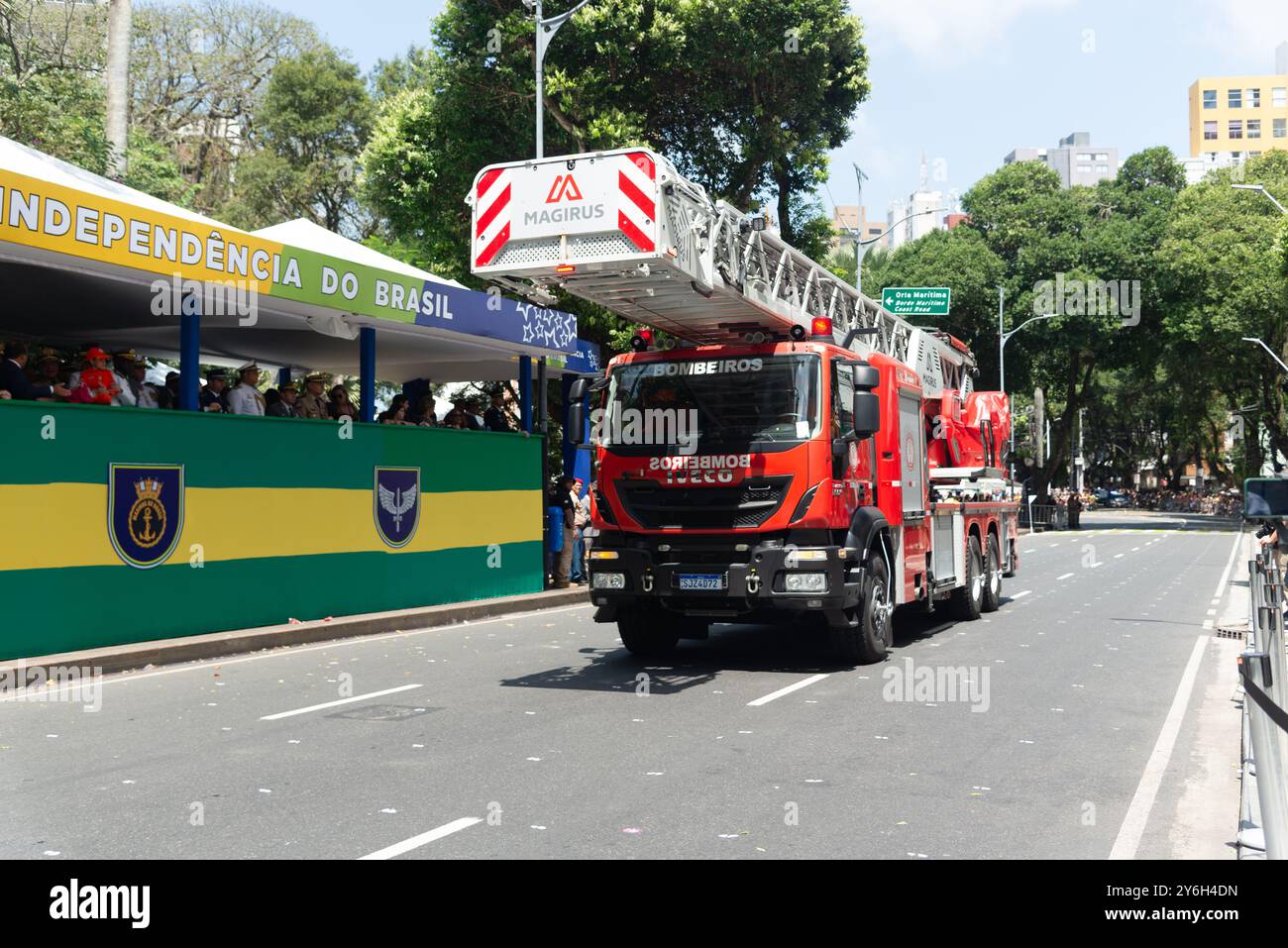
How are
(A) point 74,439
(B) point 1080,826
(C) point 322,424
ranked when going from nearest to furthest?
1. (B) point 1080,826
2. (A) point 74,439
3. (C) point 322,424

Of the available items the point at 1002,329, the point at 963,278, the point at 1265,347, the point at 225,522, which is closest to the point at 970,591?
the point at 225,522

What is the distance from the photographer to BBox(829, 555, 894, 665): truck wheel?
10977 millimetres

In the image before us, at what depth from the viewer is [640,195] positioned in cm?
930

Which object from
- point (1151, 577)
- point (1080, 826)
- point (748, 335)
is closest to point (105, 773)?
point (1080, 826)

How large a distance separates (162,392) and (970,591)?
10.0m

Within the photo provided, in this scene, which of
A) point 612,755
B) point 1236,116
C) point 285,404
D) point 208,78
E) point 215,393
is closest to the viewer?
point 612,755

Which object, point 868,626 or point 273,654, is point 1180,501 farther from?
point 273,654

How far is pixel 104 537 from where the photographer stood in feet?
38.7

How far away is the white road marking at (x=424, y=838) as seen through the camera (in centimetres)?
535

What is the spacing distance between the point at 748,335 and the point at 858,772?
220 inches

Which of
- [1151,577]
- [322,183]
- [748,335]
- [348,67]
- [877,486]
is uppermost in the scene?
[348,67]

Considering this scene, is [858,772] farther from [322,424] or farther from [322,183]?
[322,183]

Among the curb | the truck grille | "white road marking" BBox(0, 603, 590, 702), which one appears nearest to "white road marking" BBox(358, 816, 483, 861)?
the truck grille

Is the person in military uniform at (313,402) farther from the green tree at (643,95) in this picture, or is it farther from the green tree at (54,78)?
the green tree at (643,95)
